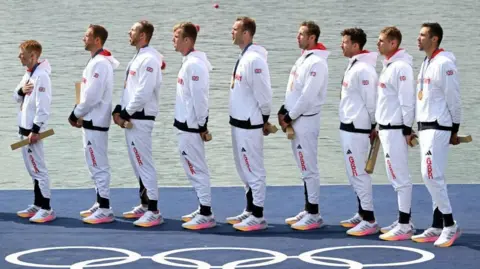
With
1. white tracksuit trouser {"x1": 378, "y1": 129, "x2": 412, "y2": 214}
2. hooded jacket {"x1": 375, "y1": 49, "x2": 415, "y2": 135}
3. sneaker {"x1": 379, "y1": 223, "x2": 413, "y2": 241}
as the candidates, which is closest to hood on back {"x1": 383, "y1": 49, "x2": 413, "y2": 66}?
hooded jacket {"x1": 375, "y1": 49, "x2": 415, "y2": 135}

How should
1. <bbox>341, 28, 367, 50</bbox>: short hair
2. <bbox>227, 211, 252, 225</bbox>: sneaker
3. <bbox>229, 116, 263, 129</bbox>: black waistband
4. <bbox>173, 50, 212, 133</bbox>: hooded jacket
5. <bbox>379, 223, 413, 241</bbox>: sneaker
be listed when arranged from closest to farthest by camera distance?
<bbox>379, 223, 413, 241</bbox>: sneaker → <bbox>341, 28, 367, 50</bbox>: short hair → <bbox>173, 50, 212, 133</bbox>: hooded jacket → <bbox>229, 116, 263, 129</bbox>: black waistband → <bbox>227, 211, 252, 225</bbox>: sneaker

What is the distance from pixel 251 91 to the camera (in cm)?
1290

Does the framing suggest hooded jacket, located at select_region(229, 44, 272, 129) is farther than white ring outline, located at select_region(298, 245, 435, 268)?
Yes

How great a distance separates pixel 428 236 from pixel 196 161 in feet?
8.57

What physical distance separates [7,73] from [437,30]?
1299 cm

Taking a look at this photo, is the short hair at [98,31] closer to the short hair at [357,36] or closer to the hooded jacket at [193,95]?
the hooded jacket at [193,95]

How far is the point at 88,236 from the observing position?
12477mm

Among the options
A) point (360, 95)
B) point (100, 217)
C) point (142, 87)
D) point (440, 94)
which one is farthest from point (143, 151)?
point (440, 94)

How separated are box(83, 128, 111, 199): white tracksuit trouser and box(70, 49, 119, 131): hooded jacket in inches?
3.1

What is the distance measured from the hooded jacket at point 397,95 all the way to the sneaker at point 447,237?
3.45ft

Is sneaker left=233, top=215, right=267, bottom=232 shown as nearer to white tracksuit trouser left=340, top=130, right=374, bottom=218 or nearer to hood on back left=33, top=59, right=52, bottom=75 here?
white tracksuit trouser left=340, top=130, right=374, bottom=218

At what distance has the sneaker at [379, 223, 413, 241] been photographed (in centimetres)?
1219

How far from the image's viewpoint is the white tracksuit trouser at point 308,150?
12.9 metres

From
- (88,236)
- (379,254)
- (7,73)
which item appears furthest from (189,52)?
(7,73)
